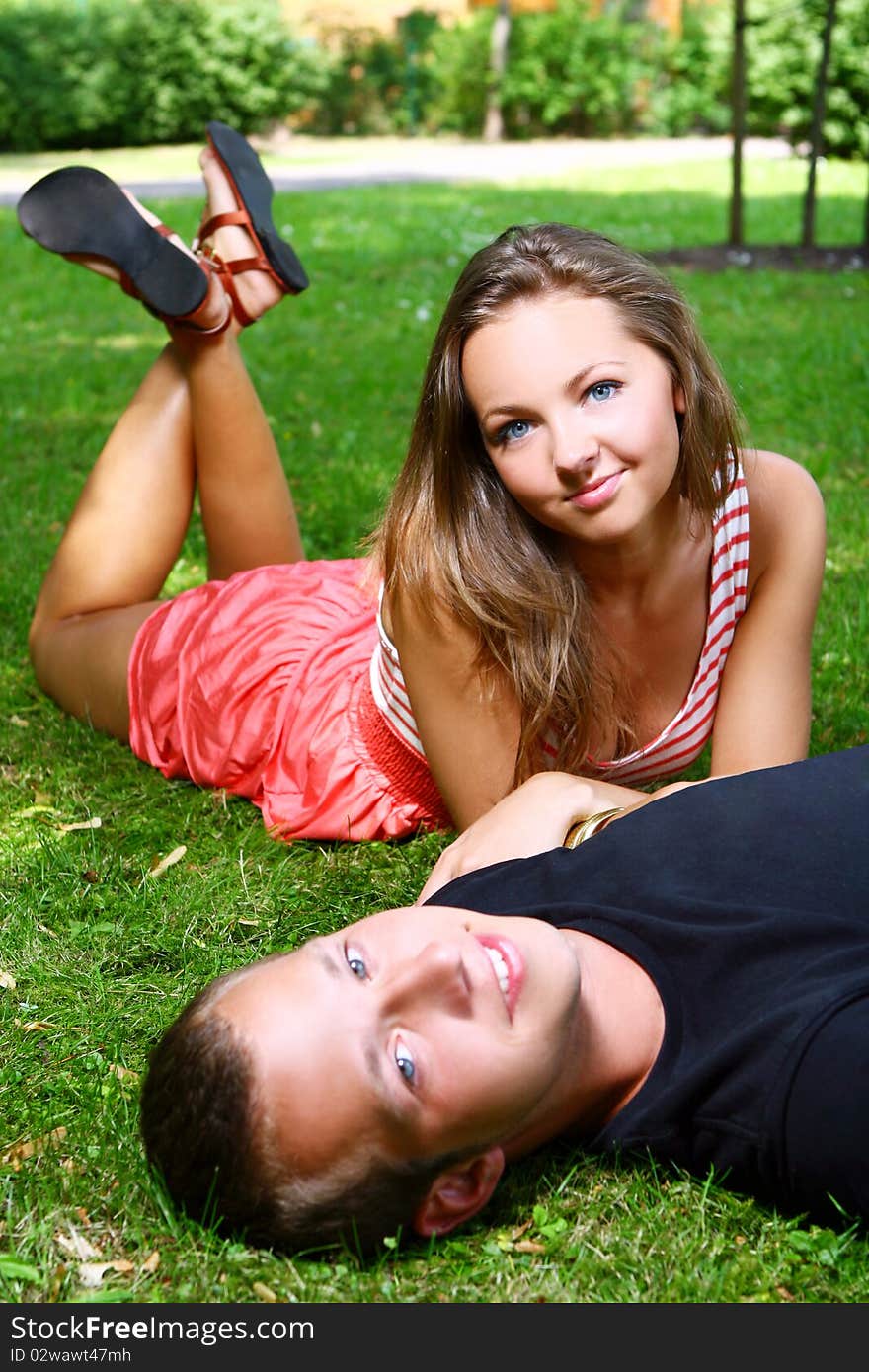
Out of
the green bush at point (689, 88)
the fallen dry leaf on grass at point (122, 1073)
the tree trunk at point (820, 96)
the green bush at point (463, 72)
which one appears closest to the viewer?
the fallen dry leaf on grass at point (122, 1073)

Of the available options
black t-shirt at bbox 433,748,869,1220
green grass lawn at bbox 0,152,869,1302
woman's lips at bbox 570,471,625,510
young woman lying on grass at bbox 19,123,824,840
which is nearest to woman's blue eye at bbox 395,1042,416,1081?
green grass lawn at bbox 0,152,869,1302

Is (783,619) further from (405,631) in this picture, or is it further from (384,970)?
(384,970)

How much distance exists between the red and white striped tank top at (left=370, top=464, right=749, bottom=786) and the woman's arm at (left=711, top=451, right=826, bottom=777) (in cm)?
4

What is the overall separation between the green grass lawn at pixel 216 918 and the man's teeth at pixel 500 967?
0.40 m

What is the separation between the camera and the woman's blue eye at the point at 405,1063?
2139 millimetres

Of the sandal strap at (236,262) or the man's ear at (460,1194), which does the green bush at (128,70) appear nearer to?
the sandal strap at (236,262)

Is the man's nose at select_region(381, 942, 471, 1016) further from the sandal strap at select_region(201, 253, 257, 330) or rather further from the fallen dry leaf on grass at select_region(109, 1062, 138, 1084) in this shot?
the sandal strap at select_region(201, 253, 257, 330)

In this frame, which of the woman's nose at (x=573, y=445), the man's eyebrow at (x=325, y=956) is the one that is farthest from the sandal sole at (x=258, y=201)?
the man's eyebrow at (x=325, y=956)

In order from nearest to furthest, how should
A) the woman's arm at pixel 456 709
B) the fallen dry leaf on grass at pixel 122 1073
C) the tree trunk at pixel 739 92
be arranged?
1. the fallen dry leaf on grass at pixel 122 1073
2. the woman's arm at pixel 456 709
3. the tree trunk at pixel 739 92

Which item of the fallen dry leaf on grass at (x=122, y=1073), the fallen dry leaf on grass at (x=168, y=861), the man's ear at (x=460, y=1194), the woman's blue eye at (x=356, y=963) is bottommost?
the fallen dry leaf on grass at (x=168, y=861)

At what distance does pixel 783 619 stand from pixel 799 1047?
1.26 metres

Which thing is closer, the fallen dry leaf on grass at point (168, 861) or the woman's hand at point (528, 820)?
the woman's hand at point (528, 820)

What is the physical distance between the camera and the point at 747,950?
8.05 ft

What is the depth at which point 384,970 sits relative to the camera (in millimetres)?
2229
